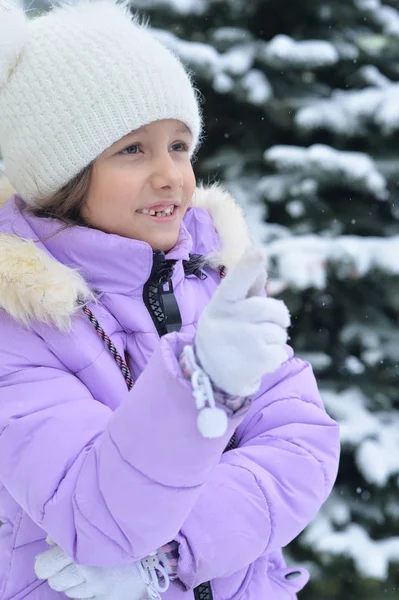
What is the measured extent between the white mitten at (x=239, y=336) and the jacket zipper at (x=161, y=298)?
15.9 inches

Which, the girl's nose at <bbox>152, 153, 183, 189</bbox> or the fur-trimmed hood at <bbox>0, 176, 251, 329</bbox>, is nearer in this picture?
the fur-trimmed hood at <bbox>0, 176, 251, 329</bbox>

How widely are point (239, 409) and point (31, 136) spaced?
0.71m

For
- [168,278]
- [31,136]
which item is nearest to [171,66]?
[31,136]

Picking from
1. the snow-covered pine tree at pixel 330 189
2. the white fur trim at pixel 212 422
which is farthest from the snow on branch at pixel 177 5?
the white fur trim at pixel 212 422

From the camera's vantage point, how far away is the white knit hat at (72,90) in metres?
1.37

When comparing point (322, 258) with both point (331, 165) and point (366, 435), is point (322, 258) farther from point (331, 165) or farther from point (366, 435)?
point (366, 435)

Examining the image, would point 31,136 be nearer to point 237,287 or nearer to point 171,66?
point 171,66

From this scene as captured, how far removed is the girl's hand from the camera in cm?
118

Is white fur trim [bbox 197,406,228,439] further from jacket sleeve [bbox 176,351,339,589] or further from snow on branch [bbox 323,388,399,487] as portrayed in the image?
snow on branch [bbox 323,388,399,487]

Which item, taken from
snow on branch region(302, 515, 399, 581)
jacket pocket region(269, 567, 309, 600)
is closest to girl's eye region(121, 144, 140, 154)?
jacket pocket region(269, 567, 309, 600)

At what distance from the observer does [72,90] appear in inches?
53.9

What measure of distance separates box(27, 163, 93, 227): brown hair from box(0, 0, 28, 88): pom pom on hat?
223 mm

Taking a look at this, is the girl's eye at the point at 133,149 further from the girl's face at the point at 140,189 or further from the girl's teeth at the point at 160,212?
the girl's teeth at the point at 160,212

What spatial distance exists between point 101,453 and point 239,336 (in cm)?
27
